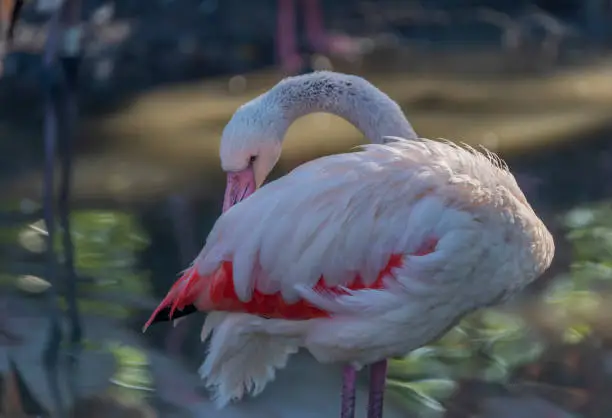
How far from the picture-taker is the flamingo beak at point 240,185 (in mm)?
2451

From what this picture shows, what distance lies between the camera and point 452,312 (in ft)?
7.18

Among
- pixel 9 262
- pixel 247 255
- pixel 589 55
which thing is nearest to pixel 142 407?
pixel 247 255

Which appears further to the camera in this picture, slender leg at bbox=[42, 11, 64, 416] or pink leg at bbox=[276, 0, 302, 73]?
pink leg at bbox=[276, 0, 302, 73]

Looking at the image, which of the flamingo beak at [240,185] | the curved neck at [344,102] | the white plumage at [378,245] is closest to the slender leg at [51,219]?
the flamingo beak at [240,185]

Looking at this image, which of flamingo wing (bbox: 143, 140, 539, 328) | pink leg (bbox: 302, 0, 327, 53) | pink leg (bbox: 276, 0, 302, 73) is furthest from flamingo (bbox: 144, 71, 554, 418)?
pink leg (bbox: 302, 0, 327, 53)

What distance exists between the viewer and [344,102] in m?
2.54

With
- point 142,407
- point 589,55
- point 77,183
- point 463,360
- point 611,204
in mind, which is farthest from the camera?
point 589,55

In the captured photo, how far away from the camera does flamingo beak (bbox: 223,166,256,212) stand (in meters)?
2.45

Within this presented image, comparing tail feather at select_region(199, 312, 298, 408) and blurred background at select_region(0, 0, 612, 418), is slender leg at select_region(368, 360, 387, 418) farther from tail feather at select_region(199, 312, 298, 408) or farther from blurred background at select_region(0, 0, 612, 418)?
blurred background at select_region(0, 0, 612, 418)

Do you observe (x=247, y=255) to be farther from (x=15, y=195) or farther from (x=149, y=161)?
(x=149, y=161)

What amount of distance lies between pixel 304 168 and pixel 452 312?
1.44 feet

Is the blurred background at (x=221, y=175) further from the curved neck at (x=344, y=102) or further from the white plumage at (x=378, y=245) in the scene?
the curved neck at (x=344, y=102)

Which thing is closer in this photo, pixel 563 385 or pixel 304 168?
pixel 304 168

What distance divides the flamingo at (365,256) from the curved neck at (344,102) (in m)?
0.17
